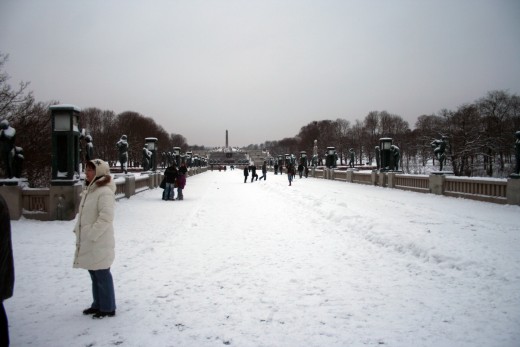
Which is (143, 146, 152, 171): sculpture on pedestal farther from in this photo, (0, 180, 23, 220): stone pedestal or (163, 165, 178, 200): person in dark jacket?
(0, 180, 23, 220): stone pedestal

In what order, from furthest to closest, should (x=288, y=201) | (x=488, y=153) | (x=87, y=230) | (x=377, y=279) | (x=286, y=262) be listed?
(x=488, y=153), (x=288, y=201), (x=286, y=262), (x=377, y=279), (x=87, y=230)

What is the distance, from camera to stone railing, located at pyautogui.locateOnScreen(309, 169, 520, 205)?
13.9 metres

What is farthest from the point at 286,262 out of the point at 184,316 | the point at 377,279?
the point at 184,316

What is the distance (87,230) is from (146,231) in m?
5.59

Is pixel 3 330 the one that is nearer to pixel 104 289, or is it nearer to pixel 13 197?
pixel 104 289

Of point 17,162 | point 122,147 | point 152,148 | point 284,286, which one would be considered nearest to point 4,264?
point 284,286

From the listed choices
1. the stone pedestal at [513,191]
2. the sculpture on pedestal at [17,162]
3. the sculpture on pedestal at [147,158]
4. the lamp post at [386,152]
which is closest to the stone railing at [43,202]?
the sculpture on pedestal at [17,162]

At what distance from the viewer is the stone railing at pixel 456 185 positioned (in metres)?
13.9

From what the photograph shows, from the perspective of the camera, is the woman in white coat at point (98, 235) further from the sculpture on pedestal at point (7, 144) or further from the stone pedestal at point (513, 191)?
the stone pedestal at point (513, 191)

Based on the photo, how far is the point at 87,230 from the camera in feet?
13.9

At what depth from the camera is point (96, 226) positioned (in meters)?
4.16

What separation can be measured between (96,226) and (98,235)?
0.10m

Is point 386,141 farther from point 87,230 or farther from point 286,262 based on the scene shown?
point 87,230

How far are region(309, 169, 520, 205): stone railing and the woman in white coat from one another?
1412 centimetres
